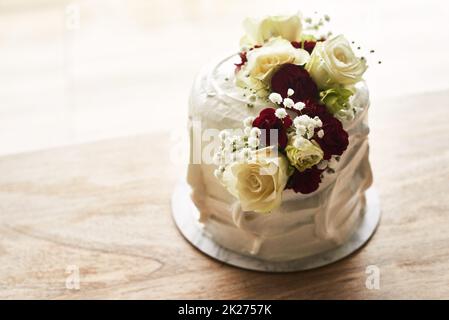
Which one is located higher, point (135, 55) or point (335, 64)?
point (335, 64)

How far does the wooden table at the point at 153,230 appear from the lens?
4.93 feet

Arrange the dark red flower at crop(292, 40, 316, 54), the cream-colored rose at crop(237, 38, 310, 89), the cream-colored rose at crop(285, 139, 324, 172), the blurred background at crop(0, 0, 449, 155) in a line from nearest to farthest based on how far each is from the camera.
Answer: the cream-colored rose at crop(285, 139, 324, 172) < the cream-colored rose at crop(237, 38, 310, 89) < the dark red flower at crop(292, 40, 316, 54) < the blurred background at crop(0, 0, 449, 155)

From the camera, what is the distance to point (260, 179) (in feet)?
4.08

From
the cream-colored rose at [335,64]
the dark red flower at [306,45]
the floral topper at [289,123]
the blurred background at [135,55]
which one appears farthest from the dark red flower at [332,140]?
the blurred background at [135,55]

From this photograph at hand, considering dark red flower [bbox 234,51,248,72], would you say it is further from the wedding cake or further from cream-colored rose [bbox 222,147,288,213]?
cream-colored rose [bbox 222,147,288,213]

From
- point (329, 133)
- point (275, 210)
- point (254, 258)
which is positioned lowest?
point (254, 258)

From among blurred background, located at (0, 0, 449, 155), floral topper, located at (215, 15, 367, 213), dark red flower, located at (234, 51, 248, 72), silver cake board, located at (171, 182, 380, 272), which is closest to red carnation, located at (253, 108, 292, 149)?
floral topper, located at (215, 15, 367, 213)

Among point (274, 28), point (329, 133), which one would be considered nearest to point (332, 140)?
point (329, 133)

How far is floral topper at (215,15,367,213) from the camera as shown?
125 cm

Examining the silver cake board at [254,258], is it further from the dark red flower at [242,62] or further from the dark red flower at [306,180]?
the dark red flower at [242,62]

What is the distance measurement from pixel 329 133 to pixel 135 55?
1748mm

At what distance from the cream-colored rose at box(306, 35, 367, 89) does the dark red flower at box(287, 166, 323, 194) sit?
202 mm

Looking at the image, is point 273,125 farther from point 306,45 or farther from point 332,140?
point 306,45
